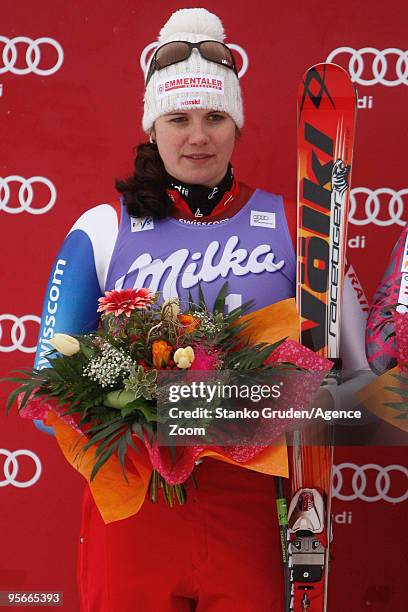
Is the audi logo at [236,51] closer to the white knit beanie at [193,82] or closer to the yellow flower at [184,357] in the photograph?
the white knit beanie at [193,82]

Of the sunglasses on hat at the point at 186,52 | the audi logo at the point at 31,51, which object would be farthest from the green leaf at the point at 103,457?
the audi logo at the point at 31,51

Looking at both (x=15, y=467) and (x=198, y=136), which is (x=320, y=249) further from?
(x=15, y=467)

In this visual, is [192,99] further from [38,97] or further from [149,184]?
[38,97]

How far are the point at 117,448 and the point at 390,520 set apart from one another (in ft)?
4.42

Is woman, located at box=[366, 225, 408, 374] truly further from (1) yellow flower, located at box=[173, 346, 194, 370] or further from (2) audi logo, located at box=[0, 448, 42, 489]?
(2) audi logo, located at box=[0, 448, 42, 489]

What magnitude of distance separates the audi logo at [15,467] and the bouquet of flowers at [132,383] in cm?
104

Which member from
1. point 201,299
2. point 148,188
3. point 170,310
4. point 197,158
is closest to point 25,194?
point 148,188

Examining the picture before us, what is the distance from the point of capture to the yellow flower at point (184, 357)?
165cm

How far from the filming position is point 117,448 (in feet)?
5.51

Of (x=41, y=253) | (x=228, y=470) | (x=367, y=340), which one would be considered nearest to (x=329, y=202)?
(x=367, y=340)

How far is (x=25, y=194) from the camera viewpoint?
276 centimetres

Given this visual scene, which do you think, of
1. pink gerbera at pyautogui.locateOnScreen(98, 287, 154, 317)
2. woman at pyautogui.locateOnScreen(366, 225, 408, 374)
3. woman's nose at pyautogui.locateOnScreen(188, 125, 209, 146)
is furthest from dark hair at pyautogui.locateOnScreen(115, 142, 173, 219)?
woman at pyautogui.locateOnScreen(366, 225, 408, 374)

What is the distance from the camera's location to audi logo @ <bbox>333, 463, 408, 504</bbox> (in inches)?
109

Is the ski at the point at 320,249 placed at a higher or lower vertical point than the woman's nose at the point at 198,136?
lower
